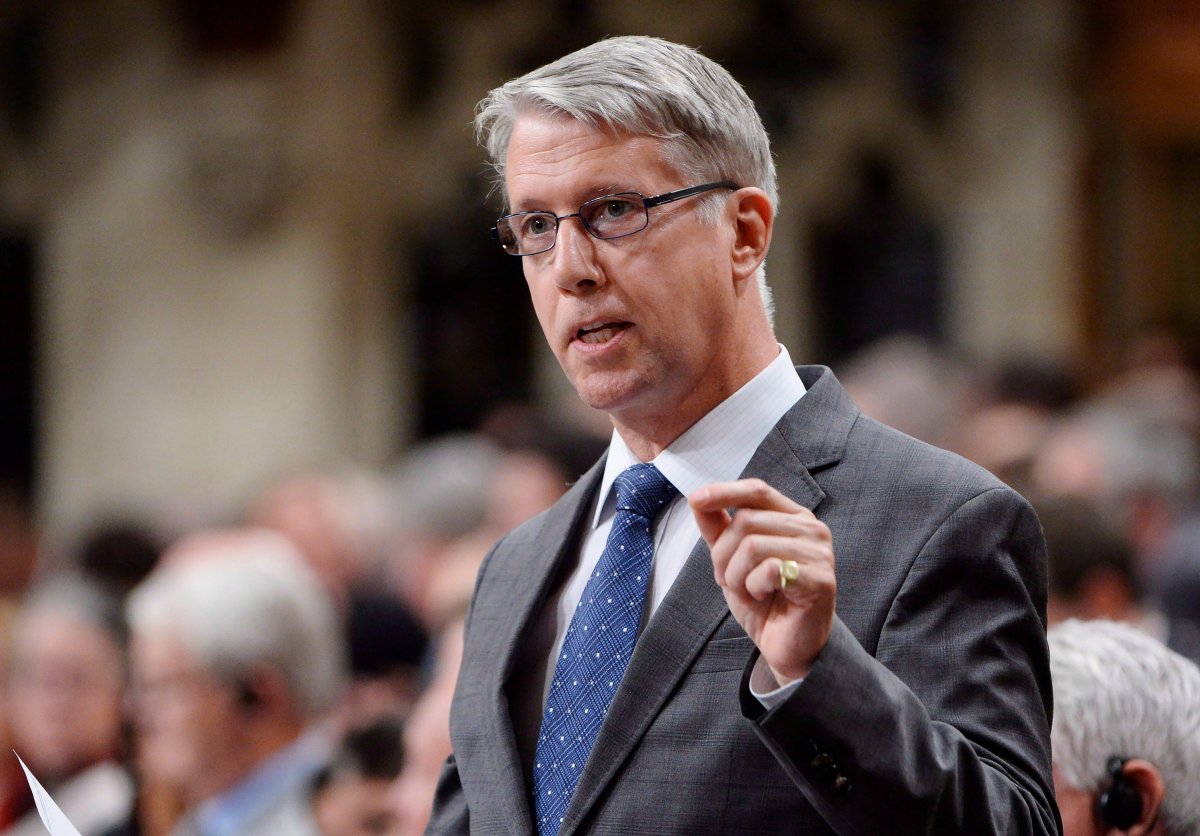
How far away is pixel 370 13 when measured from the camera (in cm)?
927

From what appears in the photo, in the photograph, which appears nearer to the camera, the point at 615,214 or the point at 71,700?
the point at 615,214

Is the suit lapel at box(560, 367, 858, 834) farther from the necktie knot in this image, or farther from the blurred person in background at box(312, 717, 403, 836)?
the blurred person in background at box(312, 717, 403, 836)

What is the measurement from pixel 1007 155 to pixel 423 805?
23.5 feet

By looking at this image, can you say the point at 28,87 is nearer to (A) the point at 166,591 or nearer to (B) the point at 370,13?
(B) the point at 370,13

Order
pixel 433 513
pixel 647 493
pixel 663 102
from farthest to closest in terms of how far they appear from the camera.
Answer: pixel 433 513 < pixel 647 493 < pixel 663 102

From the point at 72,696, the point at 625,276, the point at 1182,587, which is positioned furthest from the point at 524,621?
the point at 1182,587

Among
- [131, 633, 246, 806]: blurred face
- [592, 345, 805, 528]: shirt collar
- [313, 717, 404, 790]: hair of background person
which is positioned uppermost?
[592, 345, 805, 528]: shirt collar

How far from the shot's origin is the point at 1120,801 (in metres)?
2.31

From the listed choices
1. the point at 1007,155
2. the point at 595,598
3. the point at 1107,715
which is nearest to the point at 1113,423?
the point at 1007,155

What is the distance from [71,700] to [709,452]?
256 cm

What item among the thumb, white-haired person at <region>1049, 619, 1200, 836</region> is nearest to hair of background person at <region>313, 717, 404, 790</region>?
white-haired person at <region>1049, 619, 1200, 836</region>

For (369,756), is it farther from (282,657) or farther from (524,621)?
(524,621)

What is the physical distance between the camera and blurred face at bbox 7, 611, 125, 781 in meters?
4.11

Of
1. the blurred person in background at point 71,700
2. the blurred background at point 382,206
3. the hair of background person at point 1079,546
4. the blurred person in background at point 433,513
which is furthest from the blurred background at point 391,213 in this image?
the hair of background person at point 1079,546
